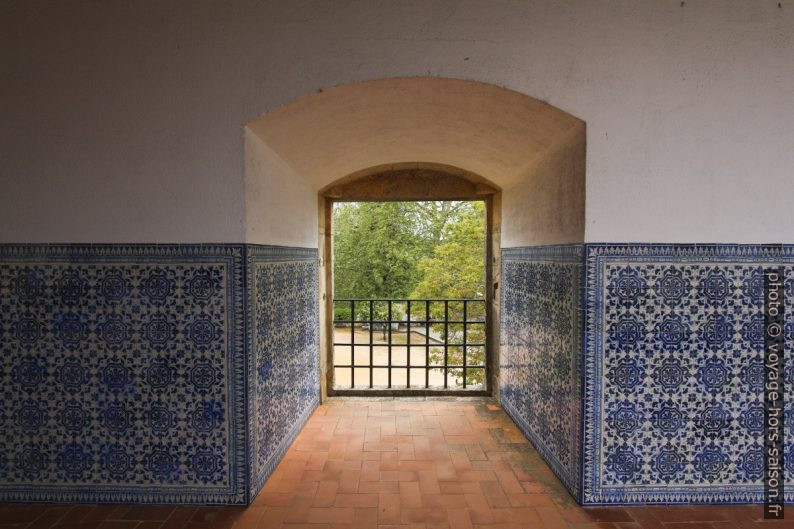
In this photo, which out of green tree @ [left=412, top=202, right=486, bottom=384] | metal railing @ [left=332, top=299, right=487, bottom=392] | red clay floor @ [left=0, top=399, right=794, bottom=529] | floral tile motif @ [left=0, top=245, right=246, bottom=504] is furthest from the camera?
green tree @ [left=412, top=202, right=486, bottom=384]

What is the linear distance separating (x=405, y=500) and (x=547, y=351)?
1.45 m

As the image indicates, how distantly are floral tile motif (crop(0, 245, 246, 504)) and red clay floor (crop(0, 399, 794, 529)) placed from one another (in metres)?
0.17

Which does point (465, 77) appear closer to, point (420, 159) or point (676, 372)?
point (420, 159)

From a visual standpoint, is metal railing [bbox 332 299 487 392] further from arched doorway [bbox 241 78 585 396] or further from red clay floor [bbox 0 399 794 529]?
red clay floor [bbox 0 399 794 529]

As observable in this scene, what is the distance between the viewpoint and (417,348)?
495 inches

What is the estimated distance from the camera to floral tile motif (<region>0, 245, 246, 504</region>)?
9.16 feet

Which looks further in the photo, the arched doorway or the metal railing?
the metal railing

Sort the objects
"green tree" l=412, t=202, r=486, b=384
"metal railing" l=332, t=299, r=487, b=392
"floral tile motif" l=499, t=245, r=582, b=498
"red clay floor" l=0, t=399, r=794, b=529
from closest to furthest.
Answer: "red clay floor" l=0, t=399, r=794, b=529 < "floral tile motif" l=499, t=245, r=582, b=498 < "metal railing" l=332, t=299, r=487, b=392 < "green tree" l=412, t=202, r=486, b=384

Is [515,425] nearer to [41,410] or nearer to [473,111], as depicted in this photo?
[473,111]

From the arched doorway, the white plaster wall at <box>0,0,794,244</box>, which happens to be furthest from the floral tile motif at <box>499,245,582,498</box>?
the white plaster wall at <box>0,0,794,244</box>

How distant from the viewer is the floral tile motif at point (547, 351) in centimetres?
291

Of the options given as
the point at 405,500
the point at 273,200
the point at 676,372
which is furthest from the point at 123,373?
the point at 676,372

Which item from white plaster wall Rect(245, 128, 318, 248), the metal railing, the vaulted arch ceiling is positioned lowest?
the metal railing

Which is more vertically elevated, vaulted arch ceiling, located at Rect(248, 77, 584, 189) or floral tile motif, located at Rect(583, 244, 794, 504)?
vaulted arch ceiling, located at Rect(248, 77, 584, 189)
